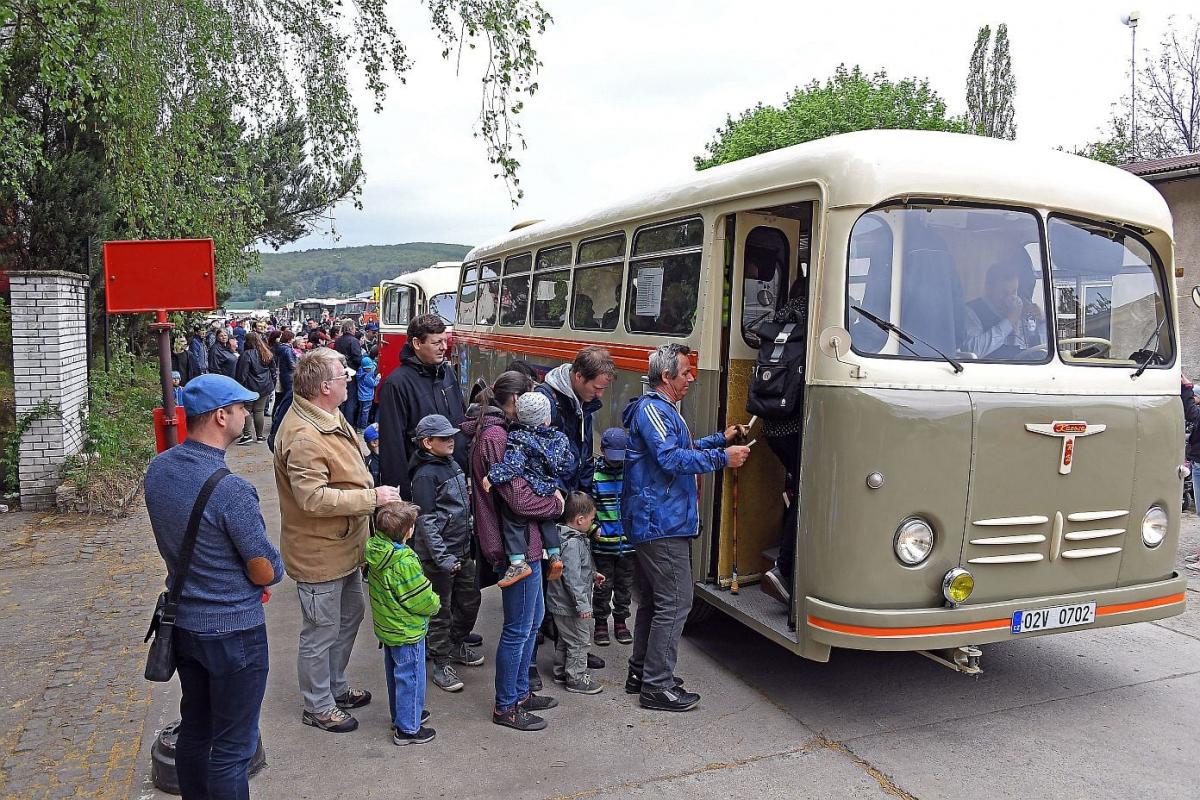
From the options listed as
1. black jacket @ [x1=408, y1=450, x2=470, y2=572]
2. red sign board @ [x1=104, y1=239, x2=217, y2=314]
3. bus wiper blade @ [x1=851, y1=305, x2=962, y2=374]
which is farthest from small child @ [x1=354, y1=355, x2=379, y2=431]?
bus wiper blade @ [x1=851, y1=305, x2=962, y2=374]

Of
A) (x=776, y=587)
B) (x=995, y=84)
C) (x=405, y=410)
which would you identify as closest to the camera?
(x=776, y=587)

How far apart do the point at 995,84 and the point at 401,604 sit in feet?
159

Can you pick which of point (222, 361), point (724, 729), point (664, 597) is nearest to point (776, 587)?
point (664, 597)

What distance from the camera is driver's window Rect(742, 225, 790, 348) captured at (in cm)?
561

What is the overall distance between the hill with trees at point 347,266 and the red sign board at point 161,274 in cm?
14832

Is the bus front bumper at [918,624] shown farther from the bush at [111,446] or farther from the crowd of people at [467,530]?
the bush at [111,446]

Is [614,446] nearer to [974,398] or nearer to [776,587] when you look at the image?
[776,587]

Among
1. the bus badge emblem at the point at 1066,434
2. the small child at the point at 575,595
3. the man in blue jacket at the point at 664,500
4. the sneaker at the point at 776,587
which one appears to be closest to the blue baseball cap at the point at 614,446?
the small child at the point at 575,595

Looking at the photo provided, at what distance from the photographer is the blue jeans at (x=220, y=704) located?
3207 millimetres

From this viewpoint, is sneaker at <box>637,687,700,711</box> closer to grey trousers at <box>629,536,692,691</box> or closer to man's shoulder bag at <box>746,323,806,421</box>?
grey trousers at <box>629,536,692,691</box>

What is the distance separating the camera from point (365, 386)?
9.66 metres

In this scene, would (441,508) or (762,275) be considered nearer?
(441,508)

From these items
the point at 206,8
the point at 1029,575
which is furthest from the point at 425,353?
the point at 206,8

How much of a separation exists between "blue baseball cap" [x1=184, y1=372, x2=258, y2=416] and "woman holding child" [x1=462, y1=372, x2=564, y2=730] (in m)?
1.61
